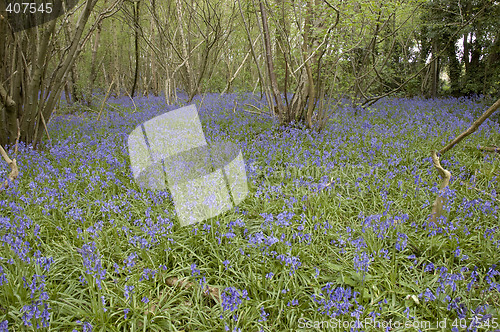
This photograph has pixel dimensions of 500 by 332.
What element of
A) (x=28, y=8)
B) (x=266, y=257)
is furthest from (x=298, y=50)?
(x=266, y=257)

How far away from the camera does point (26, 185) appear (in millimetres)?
3998

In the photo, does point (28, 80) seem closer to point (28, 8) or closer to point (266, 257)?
point (28, 8)

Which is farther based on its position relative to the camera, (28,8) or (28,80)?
(28,80)

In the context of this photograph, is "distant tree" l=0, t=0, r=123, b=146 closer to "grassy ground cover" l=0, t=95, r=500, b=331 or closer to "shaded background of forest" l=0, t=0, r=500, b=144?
"shaded background of forest" l=0, t=0, r=500, b=144

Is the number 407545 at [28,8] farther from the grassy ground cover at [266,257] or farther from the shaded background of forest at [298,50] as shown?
the grassy ground cover at [266,257]

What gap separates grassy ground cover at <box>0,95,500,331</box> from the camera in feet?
6.91

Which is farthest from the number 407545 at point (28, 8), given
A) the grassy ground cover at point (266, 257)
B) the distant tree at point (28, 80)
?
the grassy ground cover at point (266, 257)

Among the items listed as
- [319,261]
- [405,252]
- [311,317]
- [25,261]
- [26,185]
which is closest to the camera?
[311,317]

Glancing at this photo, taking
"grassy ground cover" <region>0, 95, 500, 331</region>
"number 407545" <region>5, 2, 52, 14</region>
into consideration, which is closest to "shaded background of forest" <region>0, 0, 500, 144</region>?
"number 407545" <region>5, 2, 52, 14</region>

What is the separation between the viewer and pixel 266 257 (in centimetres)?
254

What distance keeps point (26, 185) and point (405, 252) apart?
4510 millimetres

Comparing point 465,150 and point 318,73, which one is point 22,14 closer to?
point 318,73

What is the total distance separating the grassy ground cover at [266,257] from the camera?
2.11 meters

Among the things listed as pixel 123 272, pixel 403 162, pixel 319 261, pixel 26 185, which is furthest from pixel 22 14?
pixel 403 162
